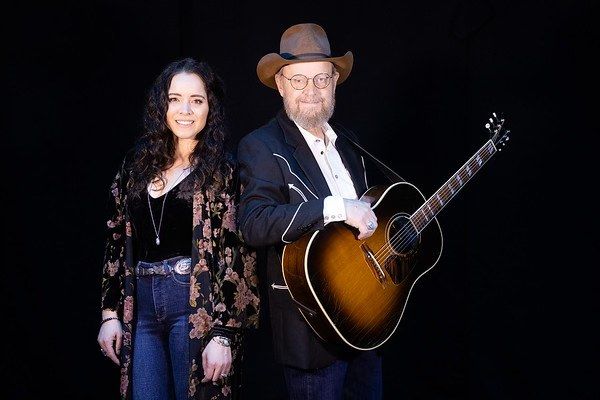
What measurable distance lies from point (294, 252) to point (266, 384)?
5.22 ft

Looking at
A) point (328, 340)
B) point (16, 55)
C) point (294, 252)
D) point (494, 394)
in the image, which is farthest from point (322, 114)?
point (494, 394)

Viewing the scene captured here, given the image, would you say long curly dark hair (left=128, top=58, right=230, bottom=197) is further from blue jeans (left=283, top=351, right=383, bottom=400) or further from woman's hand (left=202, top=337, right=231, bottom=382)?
blue jeans (left=283, top=351, right=383, bottom=400)

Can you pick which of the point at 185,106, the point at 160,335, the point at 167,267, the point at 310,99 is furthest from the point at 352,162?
the point at 160,335

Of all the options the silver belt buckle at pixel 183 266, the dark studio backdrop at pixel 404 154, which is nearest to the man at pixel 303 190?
the silver belt buckle at pixel 183 266

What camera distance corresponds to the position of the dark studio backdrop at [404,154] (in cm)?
240

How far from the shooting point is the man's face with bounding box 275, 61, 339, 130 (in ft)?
6.34

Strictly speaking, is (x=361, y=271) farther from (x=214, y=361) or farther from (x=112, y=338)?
(x=112, y=338)

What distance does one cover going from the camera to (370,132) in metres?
3.05

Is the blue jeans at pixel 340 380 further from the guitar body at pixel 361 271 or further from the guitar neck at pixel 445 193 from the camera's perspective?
the guitar neck at pixel 445 193

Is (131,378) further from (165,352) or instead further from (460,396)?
(460,396)

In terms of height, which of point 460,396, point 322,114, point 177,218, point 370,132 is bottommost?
point 460,396

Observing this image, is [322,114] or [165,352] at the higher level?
[322,114]

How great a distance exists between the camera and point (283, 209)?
1.65 meters

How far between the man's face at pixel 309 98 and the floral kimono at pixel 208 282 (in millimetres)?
314
